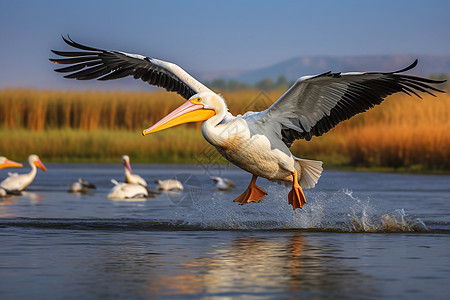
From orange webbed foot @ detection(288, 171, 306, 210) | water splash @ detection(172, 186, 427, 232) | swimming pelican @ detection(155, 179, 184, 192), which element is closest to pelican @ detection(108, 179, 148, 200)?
swimming pelican @ detection(155, 179, 184, 192)

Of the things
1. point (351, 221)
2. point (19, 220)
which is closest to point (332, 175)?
point (351, 221)

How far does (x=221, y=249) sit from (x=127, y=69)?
13.5ft

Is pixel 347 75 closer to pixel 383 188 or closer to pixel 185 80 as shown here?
pixel 185 80

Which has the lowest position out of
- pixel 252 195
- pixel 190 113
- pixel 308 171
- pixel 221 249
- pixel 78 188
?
pixel 78 188

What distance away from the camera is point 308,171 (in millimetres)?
9906

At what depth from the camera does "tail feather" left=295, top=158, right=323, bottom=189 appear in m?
9.88

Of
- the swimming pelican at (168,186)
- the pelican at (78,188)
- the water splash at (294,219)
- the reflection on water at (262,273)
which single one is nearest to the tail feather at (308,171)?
the water splash at (294,219)

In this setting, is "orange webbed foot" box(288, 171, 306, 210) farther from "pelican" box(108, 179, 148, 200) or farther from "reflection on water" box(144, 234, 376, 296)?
"pelican" box(108, 179, 148, 200)

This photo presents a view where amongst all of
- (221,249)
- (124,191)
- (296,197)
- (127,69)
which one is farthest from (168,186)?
(221,249)

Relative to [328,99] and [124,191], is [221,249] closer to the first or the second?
[328,99]

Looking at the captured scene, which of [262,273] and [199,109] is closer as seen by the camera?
[262,273]

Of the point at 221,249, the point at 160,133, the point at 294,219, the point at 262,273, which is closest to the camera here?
the point at 262,273

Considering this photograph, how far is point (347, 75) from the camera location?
28.5ft

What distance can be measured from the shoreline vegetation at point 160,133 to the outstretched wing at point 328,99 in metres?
6.77
